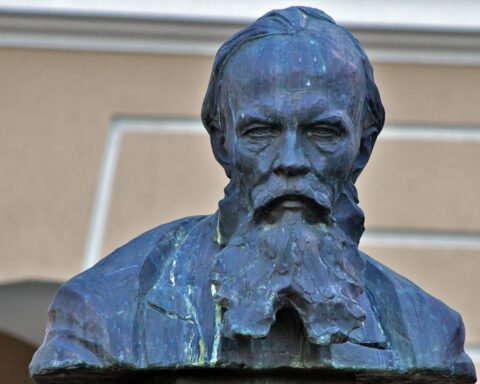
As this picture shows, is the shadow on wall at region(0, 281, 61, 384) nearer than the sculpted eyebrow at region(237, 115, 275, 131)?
No

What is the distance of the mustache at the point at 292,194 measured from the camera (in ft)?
9.39

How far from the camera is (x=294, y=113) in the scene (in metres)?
2.89

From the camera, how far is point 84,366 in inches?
115

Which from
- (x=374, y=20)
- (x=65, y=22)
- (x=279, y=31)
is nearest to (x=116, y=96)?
(x=65, y=22)

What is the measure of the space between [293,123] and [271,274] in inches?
12.2

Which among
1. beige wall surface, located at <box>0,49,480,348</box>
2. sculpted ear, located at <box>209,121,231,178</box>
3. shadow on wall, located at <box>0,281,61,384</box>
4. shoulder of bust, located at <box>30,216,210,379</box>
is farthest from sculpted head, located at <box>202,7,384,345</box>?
shadow on wall, located at <box>0,281,61,384</box>

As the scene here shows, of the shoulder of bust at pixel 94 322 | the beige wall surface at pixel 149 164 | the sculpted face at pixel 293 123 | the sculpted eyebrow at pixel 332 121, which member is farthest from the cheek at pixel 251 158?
the beige wall surface at pixel 149 164

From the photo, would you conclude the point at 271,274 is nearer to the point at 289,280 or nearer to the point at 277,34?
the point at 289,280

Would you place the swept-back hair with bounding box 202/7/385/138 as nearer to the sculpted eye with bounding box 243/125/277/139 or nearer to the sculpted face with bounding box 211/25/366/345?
the sculpted face with bounding box 211/25/366/345

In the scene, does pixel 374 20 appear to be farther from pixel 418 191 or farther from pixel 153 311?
pixel 153 311

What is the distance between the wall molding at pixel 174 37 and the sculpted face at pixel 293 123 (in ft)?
9.98

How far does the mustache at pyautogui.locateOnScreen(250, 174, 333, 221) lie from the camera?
286cm

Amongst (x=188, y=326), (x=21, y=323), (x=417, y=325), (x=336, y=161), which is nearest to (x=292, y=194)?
(x=336, y=161)

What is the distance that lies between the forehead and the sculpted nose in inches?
3.7
